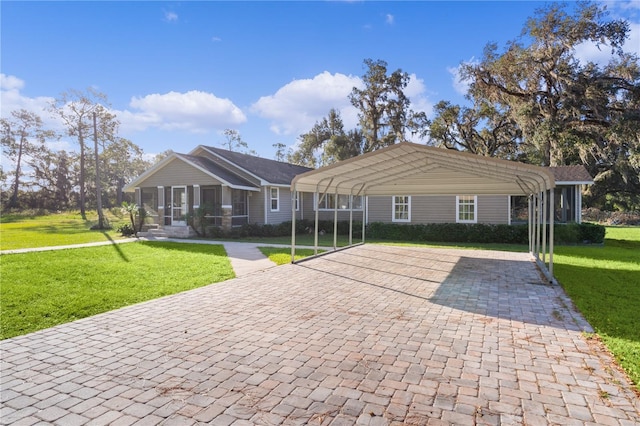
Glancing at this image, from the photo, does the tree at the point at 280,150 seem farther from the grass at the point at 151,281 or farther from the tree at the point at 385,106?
the grass at the point at 151,281

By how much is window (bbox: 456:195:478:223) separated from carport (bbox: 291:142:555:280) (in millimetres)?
3464

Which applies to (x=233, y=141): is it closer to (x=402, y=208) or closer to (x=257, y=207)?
(x=257, y=207)

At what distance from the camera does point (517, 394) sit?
306 cm

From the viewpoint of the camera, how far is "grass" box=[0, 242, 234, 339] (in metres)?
5.41

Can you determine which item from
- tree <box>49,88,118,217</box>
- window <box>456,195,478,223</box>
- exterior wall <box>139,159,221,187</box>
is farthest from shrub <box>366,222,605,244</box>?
tree <box>49,88,118,217</box>

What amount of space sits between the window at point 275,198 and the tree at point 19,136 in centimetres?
2688

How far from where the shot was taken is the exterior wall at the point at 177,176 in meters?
18.3

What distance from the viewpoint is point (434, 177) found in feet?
42.7

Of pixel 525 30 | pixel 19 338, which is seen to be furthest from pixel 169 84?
pixel 525 30

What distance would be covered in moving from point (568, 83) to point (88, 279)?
807 inches

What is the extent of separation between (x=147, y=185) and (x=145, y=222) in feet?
6.46

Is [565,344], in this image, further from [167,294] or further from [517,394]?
[167,294]

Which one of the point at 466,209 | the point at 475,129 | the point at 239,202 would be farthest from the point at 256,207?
the point at 475,129

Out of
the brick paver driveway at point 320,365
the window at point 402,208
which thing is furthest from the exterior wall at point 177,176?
the brick paver driveway at point 320,365
